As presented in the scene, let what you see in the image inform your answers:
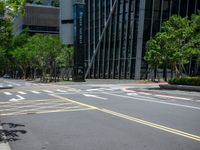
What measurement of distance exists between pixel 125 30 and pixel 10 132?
47.8 metres

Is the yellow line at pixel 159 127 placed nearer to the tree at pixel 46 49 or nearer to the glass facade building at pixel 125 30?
the glass facade building at pixel 125 30

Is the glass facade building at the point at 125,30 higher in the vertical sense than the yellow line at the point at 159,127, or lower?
higher

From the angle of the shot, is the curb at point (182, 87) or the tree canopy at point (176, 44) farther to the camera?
the tree canopy at point (176, 44)

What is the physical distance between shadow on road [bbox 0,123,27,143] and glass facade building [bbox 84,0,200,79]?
142ft

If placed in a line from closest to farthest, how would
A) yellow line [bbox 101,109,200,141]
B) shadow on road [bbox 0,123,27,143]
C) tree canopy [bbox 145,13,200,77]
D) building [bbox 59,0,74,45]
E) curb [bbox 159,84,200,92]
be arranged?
1. shadow on road [bbox 0,123,27,143]
2. yellow line [bbox 101,109,200,141]
3. curb [bbox 159,84,200,92]
4. tree canopy [bbox 145,13,200,77]
5. building [bbox 59,0,74,45]

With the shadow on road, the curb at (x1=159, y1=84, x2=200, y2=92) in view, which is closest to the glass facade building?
the curb at (x1=159, y1=84, x2=200, y2=92)

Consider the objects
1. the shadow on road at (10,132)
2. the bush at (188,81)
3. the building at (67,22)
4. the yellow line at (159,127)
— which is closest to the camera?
the shadow on road at (10,132)

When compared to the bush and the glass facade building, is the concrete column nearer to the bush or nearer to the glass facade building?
the glass facade building

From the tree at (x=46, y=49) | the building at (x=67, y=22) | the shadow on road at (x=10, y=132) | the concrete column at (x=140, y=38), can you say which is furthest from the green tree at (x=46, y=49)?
the shadow on road at (x=10, y=132)

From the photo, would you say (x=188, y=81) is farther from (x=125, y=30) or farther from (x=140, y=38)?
(x=125, y=30)

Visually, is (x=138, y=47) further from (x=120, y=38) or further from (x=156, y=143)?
(x=156, y=143)

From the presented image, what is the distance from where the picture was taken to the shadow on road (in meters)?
9.30

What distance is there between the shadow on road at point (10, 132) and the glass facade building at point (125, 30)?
1706 inches

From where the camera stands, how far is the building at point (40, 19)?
121750 millimetres
